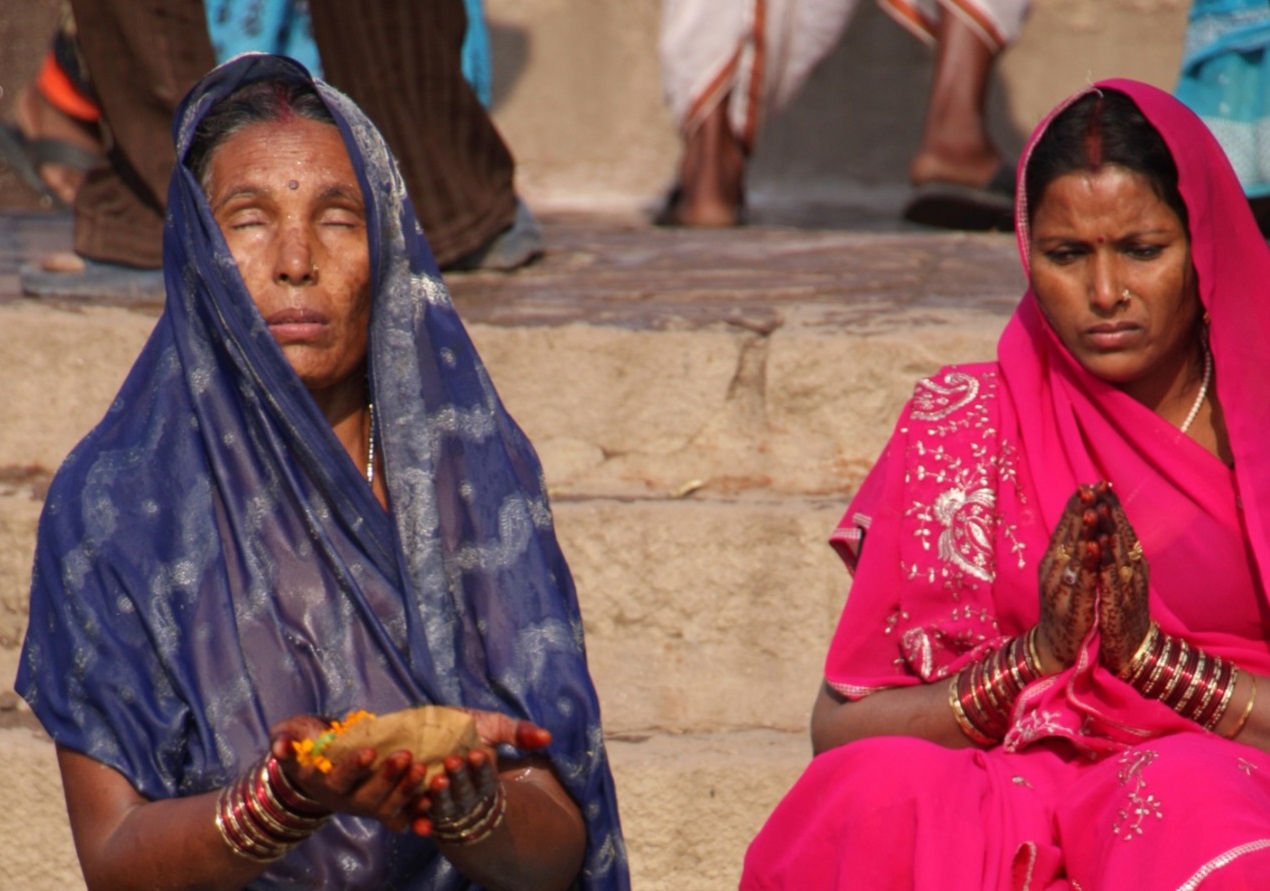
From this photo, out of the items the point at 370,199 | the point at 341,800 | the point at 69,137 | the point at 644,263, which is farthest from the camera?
the point at 69,137

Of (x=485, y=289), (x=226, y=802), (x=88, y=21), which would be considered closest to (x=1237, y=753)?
(x=226, y=802)

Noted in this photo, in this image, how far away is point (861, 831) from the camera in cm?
261

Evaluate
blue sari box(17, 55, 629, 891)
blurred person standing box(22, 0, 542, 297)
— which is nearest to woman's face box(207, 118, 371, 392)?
blue sari box(17, 55, 629, 891)

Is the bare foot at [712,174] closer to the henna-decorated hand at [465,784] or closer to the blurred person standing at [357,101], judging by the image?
the blurred person standing at [357,101]

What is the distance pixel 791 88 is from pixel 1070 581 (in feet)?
11.6

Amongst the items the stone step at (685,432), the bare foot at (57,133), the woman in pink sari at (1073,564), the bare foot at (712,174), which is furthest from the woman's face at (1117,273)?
the bare foot at (57,133)

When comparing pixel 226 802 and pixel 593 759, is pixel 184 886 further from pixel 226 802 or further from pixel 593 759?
pixel 593 759

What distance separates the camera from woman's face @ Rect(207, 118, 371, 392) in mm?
2383

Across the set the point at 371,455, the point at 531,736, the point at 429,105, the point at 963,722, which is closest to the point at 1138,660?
the point at 963,722

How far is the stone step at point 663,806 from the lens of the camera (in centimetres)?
340

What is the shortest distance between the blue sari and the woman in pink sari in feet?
1.79

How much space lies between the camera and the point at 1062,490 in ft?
9.46

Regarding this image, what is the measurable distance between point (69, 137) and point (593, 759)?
14.7ft

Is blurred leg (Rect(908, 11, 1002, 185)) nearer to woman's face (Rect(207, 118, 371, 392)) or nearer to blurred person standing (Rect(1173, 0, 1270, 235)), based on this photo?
blurred person standing (Rect(1173, 0, 1270, 235))
